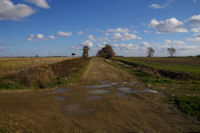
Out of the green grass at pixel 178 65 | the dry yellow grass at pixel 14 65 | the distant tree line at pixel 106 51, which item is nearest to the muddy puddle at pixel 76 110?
the dry yellow grass at pixel 14 65

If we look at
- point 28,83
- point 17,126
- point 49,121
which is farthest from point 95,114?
point 28,83

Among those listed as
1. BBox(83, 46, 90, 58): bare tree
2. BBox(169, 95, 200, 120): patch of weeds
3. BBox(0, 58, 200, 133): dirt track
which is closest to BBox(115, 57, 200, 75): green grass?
BBox(169, 95, 200, 120): patch of weeds

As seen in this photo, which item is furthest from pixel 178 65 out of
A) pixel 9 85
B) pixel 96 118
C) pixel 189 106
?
pixel 9 85

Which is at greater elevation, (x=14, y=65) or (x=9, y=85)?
(x=14, y=65)

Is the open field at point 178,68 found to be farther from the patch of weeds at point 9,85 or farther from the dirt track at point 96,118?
the patch of weeds at point 9,85

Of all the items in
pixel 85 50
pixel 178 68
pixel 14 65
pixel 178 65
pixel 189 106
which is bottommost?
pixel 189 106

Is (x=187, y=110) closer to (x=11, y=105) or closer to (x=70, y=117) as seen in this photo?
(x=70, y=117)

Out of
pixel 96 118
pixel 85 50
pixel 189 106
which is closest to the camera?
pixel 96 118

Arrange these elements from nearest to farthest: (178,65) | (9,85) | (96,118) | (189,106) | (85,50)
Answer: (96,118) < (189,106) < (9,85) < (178,65) < (85,50)

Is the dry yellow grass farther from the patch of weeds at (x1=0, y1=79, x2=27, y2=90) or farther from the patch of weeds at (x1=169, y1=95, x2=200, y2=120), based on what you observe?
the patch of weeds at (x1=169, y1=95, x2=200, y2=120)

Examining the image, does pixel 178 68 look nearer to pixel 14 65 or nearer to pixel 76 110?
pixel 76 110

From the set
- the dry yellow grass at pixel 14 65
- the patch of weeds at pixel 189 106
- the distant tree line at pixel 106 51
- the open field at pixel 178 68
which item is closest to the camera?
the patch of weeds at pixel 189 106

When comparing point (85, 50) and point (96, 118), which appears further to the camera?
point (85, 50)

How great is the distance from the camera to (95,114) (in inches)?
233
